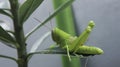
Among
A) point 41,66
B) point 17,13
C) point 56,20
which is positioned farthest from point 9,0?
point 41,66

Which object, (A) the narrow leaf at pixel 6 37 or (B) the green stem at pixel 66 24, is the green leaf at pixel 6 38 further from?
(B) the green stem at pixel 66 24

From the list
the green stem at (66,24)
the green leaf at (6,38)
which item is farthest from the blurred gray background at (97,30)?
the green leaf at (6,38)

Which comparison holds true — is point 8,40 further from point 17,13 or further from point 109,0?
point 109,0

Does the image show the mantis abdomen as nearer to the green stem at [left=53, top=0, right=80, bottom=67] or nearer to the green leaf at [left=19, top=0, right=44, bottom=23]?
the green leaf at [left=19, top=0, right=44, bottom=23]

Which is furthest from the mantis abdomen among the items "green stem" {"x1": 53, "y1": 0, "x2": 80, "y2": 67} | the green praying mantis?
"green stem" {"x1": 53, "y1": 0, "x2": 80, "y2": 67}

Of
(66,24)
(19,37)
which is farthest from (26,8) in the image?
(66,24)
